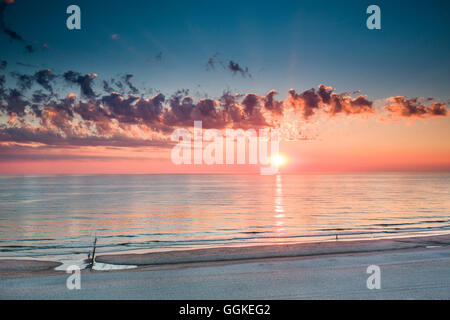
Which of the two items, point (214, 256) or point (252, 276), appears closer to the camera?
point (252, 276)

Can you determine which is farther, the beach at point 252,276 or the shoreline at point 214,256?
the shoreline at point 214,256

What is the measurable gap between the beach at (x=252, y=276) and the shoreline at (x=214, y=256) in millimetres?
41

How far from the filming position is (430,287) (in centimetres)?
987

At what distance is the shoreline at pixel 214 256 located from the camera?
13.5m

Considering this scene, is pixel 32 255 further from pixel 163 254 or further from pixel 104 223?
pixel 104 223

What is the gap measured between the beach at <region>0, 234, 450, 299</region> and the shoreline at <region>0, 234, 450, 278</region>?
0.13 feet

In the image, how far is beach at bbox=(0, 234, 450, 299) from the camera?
9578mm

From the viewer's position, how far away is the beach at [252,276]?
958 cm

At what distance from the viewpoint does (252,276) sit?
1145cm

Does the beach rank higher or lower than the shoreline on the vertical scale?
higher

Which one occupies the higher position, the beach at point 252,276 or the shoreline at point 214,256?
the beach at point 252,276

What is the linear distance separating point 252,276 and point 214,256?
13.3 ft
